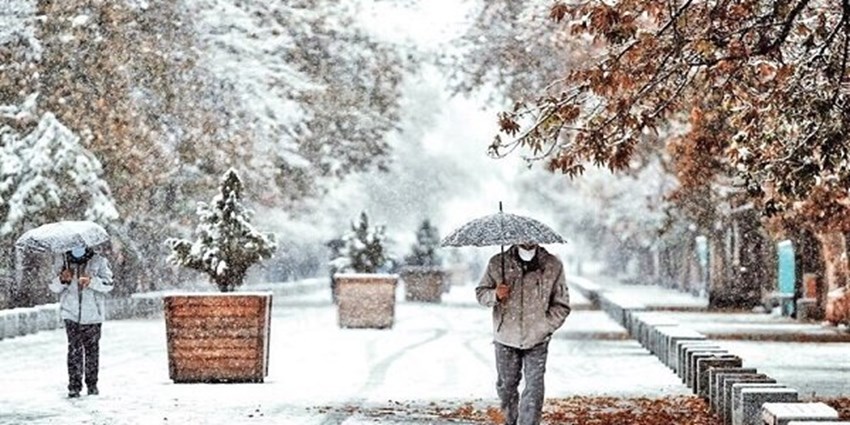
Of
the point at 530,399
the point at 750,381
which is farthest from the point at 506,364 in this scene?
the point at 750,381

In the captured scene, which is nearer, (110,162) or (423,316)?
(110,162)

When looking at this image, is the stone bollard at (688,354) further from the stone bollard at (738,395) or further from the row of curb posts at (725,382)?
the stone bollard at (738,395)

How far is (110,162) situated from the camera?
119ft

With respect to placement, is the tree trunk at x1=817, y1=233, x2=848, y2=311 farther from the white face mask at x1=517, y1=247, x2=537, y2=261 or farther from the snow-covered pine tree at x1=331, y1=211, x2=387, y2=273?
the white face mask at x1=517, y1=247, x2=537, y2=261

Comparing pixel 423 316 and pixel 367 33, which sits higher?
pixel 367 33

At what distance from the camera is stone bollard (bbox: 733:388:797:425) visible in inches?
572

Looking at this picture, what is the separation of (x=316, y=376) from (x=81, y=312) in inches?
161

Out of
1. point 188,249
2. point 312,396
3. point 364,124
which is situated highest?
point 364,124

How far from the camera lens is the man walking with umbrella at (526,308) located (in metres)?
14.3

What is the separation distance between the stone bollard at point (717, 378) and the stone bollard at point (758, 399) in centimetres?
160

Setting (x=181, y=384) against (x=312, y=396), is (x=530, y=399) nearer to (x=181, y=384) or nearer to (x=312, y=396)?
(x=312, y=396)

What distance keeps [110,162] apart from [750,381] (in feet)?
72.4

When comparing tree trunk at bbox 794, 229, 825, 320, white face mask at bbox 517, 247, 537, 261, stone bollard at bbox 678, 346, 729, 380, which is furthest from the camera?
tree trunk at bbox 794, 229, 825, 320

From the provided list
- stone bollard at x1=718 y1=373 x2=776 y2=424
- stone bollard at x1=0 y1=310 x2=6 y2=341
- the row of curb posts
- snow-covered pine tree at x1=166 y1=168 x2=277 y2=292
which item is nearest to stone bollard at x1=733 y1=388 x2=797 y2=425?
the row of curb posts
